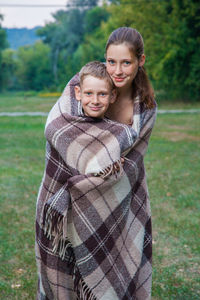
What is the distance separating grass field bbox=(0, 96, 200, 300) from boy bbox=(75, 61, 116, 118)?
2123 mm

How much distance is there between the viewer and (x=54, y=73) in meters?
58.8

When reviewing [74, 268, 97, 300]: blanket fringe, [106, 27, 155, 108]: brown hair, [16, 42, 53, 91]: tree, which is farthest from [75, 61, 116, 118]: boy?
[16, 42, 53, 91]: tree

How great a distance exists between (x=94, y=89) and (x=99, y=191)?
22.8 inches

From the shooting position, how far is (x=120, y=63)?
2338 millimetres

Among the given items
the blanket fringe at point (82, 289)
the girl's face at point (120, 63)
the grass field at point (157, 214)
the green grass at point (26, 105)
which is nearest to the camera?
the girl's face at point (120, 63)

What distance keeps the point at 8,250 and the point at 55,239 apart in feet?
7.99

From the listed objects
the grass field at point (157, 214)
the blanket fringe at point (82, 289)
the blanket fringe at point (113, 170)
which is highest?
the blanket fringe at point (113, 170)

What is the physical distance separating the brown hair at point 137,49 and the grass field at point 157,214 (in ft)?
6.71

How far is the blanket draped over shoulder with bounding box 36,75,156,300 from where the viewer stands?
2.24 m

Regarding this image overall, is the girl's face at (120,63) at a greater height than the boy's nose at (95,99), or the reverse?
the girl's face at (120,63)

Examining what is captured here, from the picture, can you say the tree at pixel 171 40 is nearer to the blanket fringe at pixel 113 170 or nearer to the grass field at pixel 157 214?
the grass field at pixel 157 214

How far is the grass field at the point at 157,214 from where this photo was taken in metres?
3.90

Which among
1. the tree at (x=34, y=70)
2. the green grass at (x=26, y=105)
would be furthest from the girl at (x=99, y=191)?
the tree at (x=34, y=70)

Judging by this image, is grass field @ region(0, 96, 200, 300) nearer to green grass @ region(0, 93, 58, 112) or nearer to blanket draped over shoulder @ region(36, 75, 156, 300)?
blanket draped over shoulder @ region(36, 75, 156, 300)
